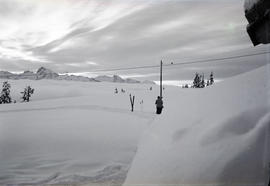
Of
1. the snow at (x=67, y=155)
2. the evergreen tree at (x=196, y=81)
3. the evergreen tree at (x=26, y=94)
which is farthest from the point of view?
the evergreen tree at (x=196, y=81)

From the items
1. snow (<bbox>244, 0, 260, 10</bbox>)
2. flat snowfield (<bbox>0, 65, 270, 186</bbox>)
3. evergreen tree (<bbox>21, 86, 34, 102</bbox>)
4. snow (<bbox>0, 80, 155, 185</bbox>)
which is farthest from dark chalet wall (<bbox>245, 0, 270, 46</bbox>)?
evergreen tree (<bbox>21, 86, 34, 102</bbox>)

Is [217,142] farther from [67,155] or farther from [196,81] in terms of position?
[196,81]

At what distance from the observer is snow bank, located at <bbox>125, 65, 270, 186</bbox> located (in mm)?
2910

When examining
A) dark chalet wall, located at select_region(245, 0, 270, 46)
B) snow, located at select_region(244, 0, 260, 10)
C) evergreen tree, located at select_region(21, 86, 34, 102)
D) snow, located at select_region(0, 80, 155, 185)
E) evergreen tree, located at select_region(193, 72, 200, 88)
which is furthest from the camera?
evergreen tree, located at select_region(193, 72, 200, 88)

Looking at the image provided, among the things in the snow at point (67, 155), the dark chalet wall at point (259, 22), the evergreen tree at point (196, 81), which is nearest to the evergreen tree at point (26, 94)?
the evergreen tree at point (196, 81)

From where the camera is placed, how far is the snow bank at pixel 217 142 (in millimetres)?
2910

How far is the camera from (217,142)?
326 centimetres

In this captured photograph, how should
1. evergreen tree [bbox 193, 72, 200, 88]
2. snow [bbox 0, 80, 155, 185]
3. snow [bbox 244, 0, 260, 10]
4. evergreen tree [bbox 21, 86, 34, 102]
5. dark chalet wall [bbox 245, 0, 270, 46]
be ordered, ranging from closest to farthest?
dark chalet wall [bbox 245, 0, 270, 46], snow [bbox 244, 0, 260, 10], snow [bbox 0, 80, 155, 185], evergreen tree [bbox 21, 86, 34, 102], evergreen tree [bbox 193, 72, 200, 88]

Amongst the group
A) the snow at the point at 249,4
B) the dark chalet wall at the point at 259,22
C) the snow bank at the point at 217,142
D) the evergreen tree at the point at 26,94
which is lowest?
the evergreen tree at the point at 26,94

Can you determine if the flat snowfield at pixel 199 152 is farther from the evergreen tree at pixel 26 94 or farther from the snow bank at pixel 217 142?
the evergreen tree at pixel 26 94

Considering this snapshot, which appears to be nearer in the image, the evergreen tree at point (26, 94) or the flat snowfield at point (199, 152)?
the flat snowfield at point (199, 152)

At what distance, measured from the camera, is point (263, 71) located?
4.38 meters

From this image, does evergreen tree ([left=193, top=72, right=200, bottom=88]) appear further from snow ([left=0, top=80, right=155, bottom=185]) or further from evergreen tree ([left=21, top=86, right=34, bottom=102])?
snow ([left=0, top=80, right=155, bottom=185])

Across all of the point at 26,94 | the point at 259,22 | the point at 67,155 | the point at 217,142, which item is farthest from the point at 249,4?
the point at 26,94
